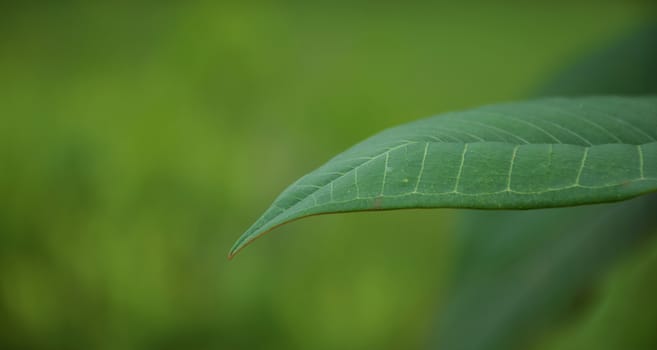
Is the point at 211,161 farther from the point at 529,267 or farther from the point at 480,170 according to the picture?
the point at 480,170

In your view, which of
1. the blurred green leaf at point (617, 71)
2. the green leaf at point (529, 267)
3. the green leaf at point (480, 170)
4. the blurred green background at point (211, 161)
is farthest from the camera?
the blurred green background at point (211, 161)

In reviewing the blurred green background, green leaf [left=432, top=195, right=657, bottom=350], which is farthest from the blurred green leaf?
the blurred green background

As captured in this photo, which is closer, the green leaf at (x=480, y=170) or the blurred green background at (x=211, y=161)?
the green leaf at (x=480, y=170)

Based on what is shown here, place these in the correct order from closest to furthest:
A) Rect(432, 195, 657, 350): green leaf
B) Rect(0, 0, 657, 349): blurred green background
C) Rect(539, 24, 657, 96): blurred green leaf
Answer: Rect(432, 195, 657, 350): green leaf, Rect(539, 24, 657, 96): blurred green leaf, Rect(0, 0, 657, 349): blurred green background

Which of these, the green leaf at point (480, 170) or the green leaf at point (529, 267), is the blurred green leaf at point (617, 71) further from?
the green leaf at point (480, 170)

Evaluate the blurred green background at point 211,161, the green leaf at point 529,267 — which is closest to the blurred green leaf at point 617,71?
the green leaf at point 529,267

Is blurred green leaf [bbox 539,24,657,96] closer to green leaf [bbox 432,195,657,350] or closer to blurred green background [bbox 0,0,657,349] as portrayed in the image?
green leaf [bbox 432,195,657,350]
